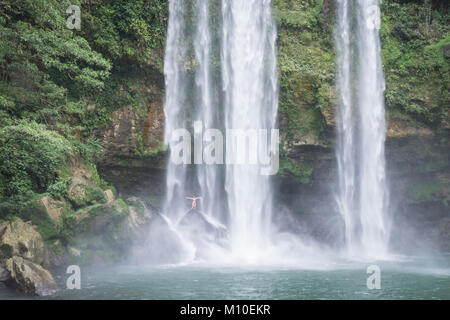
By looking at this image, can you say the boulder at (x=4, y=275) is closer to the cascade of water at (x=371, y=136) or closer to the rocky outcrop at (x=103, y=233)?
the rocky outcrop at (x=103, y=233)

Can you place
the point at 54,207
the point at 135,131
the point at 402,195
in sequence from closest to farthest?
the point at 54,207
the point at 135,131
the point at 402,195

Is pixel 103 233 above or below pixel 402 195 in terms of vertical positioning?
below

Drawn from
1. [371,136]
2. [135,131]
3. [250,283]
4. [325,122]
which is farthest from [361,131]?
[250,283]

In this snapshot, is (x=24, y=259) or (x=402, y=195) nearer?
(x=24, y=259)

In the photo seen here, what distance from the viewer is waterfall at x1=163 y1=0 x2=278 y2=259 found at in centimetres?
1559

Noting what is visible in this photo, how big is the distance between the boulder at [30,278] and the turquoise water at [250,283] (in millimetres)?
229

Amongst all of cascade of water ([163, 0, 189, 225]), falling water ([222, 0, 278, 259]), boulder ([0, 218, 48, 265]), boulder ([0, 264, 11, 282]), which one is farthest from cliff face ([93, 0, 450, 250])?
boulder ([0, 264, 11, 282])

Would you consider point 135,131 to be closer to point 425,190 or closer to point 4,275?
point 4,275

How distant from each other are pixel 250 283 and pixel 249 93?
9149 mm

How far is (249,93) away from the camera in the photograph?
15938 millimetres

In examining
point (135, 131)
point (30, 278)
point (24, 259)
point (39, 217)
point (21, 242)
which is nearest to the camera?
point (30, 278)

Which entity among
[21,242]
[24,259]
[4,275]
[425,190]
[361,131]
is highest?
[361,131]

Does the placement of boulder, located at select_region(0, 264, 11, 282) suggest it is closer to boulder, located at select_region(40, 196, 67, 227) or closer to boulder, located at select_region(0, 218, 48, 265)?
boulder, located at select_region(0, 218, 48, 265)

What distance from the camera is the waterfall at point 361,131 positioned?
1608cm
